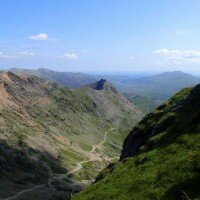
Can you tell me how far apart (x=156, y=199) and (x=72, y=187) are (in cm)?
16785

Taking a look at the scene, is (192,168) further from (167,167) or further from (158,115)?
(158,115)

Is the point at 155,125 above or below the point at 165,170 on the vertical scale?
above

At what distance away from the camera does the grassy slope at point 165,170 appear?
119ft

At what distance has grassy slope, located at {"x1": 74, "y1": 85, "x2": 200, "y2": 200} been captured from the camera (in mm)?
36375

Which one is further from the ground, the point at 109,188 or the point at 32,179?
the point at 109,188

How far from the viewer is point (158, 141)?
166ft

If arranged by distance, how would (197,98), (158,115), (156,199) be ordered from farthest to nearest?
1. (158,115)
2. (197,98)
3. (156,199)

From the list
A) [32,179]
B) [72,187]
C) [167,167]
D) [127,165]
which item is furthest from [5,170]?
[167,167]

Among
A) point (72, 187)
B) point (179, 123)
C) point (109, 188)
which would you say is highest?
point (179, 123)

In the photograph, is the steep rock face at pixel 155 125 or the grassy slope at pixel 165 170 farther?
the steep rock face at pixel 155 125

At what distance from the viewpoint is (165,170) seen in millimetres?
39344

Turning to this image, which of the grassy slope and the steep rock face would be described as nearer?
the grassy slope

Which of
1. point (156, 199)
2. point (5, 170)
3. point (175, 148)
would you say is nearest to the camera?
point (156, 199)

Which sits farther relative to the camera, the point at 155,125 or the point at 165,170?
the point at 155,125
